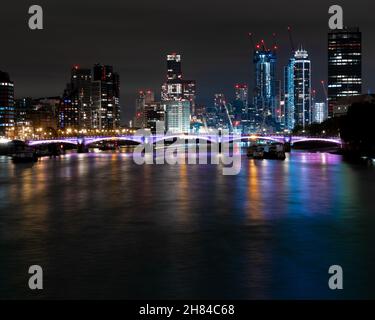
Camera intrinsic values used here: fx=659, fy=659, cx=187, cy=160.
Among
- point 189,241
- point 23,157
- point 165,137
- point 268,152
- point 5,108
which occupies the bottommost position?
point 189,241

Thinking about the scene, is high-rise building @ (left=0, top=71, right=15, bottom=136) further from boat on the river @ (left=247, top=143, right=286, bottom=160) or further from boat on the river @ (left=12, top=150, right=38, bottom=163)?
boat on the river @ (left=247, top=143, right=286, bottom=160)

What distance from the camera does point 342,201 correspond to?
118 ft

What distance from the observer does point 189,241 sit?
22.2m

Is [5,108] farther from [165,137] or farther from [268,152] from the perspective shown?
[268,152]

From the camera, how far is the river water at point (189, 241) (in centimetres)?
1555

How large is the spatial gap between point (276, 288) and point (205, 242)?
22.8 ft

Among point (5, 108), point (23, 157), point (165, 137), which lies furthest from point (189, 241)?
point (5, 108)

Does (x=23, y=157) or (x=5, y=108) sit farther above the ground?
(x=5, y=108)

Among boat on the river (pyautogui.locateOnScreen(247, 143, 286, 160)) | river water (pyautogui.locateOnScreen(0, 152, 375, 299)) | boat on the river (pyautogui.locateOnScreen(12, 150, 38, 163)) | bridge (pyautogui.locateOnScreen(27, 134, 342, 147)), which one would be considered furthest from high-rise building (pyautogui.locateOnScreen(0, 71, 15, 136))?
river water (pyautogui.locateOnScreen(0, 152, 375, 299))

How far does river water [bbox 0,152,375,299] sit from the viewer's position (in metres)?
15.5

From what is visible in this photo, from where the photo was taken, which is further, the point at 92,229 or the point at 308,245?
the point at 92,229

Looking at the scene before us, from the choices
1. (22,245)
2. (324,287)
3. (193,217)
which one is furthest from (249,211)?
(324,287)
